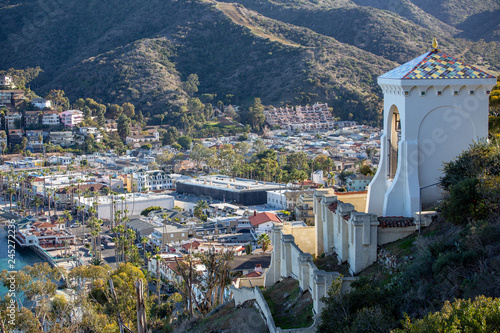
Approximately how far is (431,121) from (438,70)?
1.14m

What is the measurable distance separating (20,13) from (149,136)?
3716 inches

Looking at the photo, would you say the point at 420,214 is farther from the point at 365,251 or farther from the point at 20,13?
the point at 20,13

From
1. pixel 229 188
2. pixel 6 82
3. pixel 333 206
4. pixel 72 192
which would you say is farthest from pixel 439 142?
pixel 6 82

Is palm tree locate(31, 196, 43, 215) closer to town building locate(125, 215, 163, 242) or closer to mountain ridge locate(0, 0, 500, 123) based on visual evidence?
town building locate(125, 215, 163, 242)

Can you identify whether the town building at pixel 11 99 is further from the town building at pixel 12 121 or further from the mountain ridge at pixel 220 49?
the mountain ridge at pixel 220 49

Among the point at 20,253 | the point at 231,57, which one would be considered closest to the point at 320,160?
the point at 20,253

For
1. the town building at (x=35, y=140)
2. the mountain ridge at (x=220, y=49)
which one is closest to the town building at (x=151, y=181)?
the town building at (x=35, y=140)

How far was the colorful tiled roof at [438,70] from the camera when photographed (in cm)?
1511

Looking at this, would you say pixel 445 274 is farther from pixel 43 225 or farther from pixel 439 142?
pixel 43 225

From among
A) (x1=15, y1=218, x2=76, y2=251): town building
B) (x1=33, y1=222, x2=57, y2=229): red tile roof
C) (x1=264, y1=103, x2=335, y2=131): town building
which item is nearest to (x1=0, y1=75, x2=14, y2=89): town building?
(x1=264, y1=103, x2=335, y2=131): town building

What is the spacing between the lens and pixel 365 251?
46.6 ft

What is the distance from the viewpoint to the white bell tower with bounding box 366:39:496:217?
49.7 ft

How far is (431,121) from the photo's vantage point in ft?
50.2

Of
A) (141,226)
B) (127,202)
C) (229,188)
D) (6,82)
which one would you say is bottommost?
(141,226)
